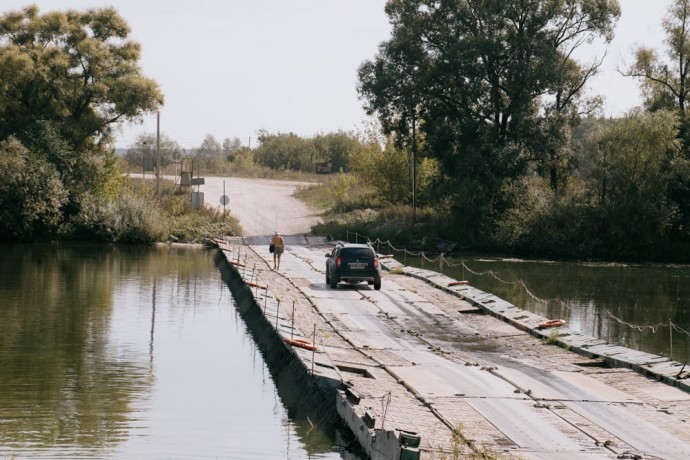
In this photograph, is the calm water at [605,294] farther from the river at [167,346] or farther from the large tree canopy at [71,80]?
the large tree canopy at [71,80]

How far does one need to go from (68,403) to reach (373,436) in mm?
8709

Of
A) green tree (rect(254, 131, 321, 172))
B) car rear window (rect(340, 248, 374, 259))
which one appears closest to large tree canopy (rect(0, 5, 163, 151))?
car rear window (rect(340, 248, 374, 259))

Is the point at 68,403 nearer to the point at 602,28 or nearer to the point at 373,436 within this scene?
the point at 373,436

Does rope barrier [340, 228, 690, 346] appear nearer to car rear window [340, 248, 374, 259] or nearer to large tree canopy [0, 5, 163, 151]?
car rear window [340, 248, 374, 259]

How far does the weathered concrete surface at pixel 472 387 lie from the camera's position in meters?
19.7

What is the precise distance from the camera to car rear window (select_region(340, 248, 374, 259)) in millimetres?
45269

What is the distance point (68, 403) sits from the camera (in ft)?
81.7

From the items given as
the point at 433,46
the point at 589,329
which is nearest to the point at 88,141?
the point at 433,46

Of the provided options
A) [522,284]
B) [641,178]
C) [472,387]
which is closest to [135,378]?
[472,387]

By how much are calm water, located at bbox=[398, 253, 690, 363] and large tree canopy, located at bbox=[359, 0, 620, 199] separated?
8.13 meters

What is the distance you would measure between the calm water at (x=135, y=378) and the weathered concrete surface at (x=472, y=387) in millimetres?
1537

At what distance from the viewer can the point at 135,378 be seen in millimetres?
28359

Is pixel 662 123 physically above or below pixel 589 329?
above

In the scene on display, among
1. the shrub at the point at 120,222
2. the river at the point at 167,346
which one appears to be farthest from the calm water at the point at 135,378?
the shrub at the point at 120,222
